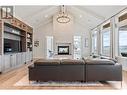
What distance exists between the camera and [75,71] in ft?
18.1

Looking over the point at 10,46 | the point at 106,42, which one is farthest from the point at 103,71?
the point at 106,42

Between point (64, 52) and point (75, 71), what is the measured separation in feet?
27.7

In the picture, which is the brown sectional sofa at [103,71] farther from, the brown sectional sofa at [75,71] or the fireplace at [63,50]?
the fireplace at [63,50]

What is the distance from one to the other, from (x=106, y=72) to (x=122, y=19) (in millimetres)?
3979

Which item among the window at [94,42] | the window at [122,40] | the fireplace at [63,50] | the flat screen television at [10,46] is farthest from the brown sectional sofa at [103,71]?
the window at [94,42]

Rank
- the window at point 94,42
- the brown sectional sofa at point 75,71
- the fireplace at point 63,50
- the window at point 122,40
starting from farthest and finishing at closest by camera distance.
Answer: the window at point 94,42 → the fireplace at point 63,50 → the window at point 122,40 → the brown sectional sofa at point 75,71

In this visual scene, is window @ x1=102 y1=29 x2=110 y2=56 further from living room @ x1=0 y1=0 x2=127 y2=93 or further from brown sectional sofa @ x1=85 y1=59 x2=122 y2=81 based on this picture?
brown sectional sofa @ x1=85 y1=59 x2=122 y2=81

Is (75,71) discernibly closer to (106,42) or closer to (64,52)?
(106,42)

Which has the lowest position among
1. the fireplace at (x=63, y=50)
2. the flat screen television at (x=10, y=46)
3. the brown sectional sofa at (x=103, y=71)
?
the brown sectional sofa at (x=103, y=71)

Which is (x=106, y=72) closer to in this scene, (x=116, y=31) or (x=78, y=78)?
Result: (x=78, y=78)

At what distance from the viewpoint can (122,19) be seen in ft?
28.6

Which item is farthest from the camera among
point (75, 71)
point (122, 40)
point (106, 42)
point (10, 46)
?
point (106, 42)

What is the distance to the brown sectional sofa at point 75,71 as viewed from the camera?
550 cm
